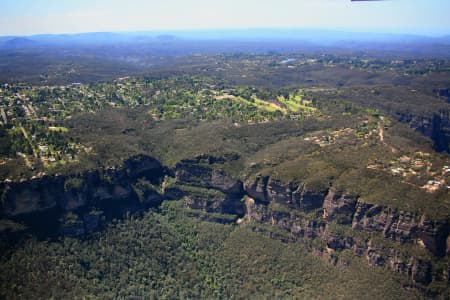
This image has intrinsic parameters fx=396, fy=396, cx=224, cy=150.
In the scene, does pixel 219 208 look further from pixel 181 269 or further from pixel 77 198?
pixel 77 198

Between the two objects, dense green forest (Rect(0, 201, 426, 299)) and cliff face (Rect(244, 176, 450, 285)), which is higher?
cliff face (Rect(244, 176, 450, 285))

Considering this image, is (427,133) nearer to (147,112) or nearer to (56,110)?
(147,112)

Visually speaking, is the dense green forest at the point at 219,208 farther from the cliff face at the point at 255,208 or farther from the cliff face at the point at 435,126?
the cliff face at the point at 435,126

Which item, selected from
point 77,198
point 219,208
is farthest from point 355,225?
point 77,198

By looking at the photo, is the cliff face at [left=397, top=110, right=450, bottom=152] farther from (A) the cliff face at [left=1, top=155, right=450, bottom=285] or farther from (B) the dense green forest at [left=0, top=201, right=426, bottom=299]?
(B) the dense green forest at [left=0, top=201, right=426, bottom=299]

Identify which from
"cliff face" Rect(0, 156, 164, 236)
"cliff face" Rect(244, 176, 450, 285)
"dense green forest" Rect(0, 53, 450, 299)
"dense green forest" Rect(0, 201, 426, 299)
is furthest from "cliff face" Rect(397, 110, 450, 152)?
"cliff face" Rect(0, 156, 164, 236)

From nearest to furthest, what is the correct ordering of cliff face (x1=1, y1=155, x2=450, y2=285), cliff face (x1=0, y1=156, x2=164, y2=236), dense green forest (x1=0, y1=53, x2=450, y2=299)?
cliff face (x1=1, y1=155, x2=450, y2=285), dense green forest (x1=0, y1=53, x2=450, y2=299), cliff face (x1=0, y1=156, x2=164, y2=236)


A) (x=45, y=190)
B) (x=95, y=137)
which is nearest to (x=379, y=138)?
(x=95, y=137)

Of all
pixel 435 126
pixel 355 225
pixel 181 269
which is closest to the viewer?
pixel 355 225

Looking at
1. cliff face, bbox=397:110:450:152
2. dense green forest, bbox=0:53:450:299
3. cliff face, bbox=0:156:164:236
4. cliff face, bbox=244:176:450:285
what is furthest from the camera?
cliff face, bbox=397:110:450:152

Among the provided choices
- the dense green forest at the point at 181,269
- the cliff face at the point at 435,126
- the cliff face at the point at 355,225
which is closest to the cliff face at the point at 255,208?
the cliff face at the point at 355,225
